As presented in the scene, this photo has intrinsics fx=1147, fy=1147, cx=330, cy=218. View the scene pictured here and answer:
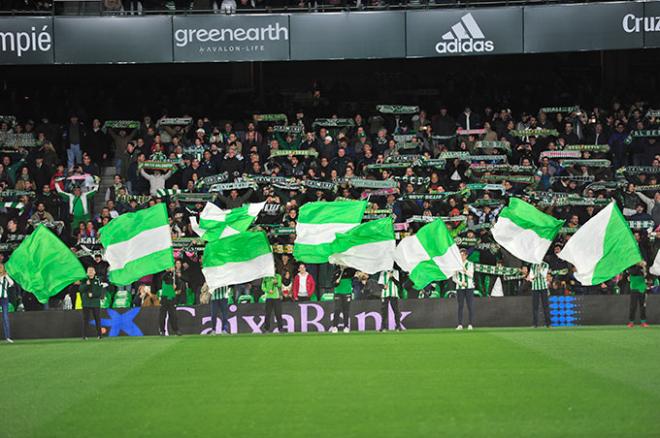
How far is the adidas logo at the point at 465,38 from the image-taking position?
3353 centimetres

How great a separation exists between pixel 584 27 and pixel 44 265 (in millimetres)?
17568

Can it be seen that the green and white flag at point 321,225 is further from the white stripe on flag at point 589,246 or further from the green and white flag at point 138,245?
the white stripe on flag at point 589,246

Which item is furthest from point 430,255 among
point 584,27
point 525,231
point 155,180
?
point 584,27

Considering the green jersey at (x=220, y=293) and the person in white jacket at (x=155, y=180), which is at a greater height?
the person in white jacket at (x=155, y=180)

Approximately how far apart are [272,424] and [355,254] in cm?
1481

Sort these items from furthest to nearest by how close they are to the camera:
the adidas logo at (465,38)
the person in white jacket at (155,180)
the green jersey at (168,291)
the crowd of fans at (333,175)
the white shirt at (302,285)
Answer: the adidas logo at (465,38) → the person in white jacket at (155,180) → the crowd of fans at (333,175) → the white shirt at (302,285) → the green jersey at (168,291)

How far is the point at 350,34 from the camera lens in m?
33.9

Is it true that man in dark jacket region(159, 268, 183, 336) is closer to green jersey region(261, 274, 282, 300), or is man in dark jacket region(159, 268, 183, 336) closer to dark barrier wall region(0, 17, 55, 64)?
green jersey region(261, 274, 282, 300)

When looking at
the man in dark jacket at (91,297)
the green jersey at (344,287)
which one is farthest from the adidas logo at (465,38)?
the man in dark jacket at (91,297)

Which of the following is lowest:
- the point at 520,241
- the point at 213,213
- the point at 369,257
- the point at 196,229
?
the point at 369,257

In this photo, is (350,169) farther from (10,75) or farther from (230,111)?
(10,75)

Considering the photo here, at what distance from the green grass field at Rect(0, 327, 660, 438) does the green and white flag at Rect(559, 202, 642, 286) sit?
1.70 metres

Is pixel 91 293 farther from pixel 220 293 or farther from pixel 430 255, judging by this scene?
pixel 430 255

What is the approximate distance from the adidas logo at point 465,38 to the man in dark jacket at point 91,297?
42.0 feet
